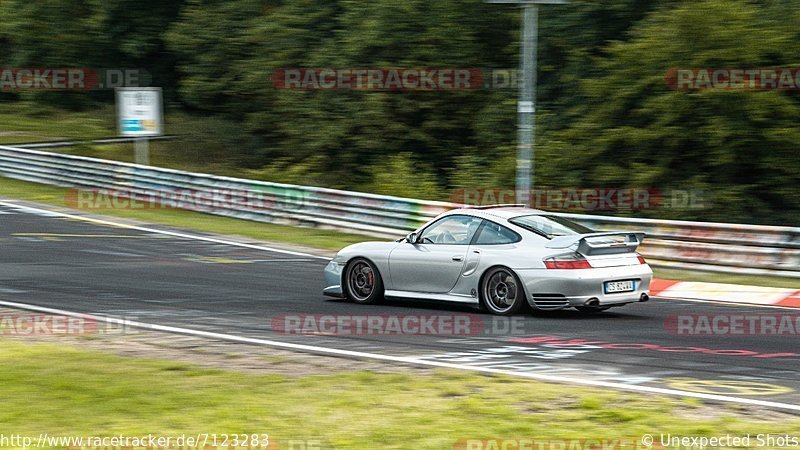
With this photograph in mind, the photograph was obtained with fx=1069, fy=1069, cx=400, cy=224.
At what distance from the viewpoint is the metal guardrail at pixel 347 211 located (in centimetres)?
1650

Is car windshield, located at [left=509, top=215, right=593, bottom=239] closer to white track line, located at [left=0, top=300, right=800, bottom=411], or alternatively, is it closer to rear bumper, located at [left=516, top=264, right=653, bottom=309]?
rear bumper, located at [left=516, top=264, right=653, bottom=309]

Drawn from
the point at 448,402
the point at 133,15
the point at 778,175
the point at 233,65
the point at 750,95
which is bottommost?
the point at 448,402

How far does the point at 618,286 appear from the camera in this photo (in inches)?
463

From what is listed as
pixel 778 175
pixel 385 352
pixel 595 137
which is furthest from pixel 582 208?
pixel 385 352

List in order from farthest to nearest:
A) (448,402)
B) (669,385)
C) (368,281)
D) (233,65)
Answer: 1. (233,65)
2. (368,281)
3. (669,385)
4. (448,402)

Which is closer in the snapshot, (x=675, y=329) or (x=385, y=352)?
(x=385, y=352)

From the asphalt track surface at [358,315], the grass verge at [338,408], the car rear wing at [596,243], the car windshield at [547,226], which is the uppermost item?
the car windshield at [547,226]

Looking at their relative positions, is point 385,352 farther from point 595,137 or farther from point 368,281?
point 595,137

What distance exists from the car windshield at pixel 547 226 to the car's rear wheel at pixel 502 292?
0.63m

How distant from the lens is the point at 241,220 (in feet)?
78.4

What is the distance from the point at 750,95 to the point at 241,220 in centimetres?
1110

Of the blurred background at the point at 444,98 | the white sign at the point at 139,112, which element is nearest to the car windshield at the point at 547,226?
the blurred background at the point at 444,98

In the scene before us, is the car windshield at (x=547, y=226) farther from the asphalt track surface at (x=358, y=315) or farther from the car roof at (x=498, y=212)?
the asphalt track surface at (x=358, y=315)

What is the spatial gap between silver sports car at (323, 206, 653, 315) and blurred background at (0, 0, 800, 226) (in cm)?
1024
